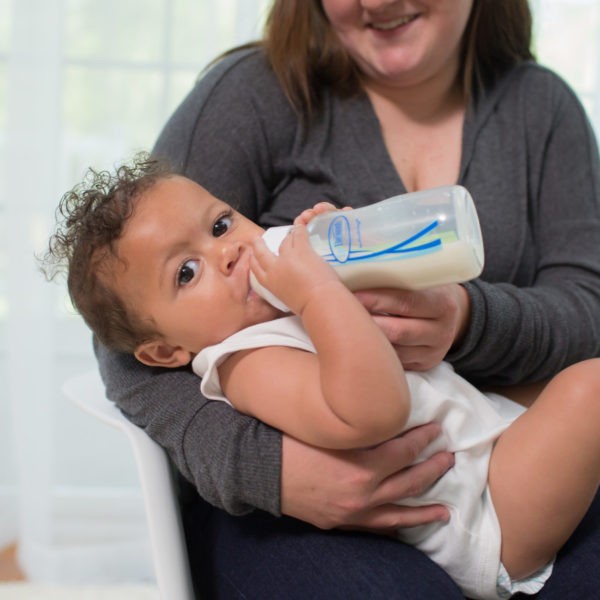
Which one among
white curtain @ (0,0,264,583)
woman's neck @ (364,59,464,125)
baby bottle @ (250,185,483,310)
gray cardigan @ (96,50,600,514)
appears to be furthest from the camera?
white curtain @ (0,0,264,583)

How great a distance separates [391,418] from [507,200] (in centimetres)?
61

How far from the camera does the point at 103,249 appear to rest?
109cm

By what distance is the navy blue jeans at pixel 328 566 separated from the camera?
98 centimetres

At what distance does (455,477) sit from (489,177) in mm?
557

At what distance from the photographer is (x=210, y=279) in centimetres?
107

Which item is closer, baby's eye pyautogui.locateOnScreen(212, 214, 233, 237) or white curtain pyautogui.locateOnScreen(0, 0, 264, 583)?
baby's eye pyautogui.locateOnScreen(212, 214, 233, 237)

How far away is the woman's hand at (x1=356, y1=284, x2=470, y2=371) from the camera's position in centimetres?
97

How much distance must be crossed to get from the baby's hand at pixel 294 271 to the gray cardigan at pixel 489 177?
9.9 inches

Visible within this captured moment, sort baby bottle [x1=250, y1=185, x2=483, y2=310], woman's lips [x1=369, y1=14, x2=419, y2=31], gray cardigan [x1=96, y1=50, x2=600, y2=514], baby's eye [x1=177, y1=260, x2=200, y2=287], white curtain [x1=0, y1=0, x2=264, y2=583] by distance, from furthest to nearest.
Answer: white curtain [x1=0, y1=0, x2=264, y2=583]
woman's lips [x1=369, y1=14, x2=419, y2=31]
gray cardigan [x1=96, y1=50, x2=600, y2=514]
baby's eye [x1=177, y1=260, x2=200, y2=287]
baby bottle [x1=250, y1=185, x2=483, y2=310]

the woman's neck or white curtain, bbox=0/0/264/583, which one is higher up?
the woman's neck

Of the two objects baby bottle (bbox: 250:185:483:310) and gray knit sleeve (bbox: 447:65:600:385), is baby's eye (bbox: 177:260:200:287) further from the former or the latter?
gray knit sleeve (bbox: 447:65:600:385)

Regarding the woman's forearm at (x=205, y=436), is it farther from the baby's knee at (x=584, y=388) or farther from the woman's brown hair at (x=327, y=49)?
the woman's brown hair at (x=327, y=49)

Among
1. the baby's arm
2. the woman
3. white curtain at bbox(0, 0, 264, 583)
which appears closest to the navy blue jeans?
the woman

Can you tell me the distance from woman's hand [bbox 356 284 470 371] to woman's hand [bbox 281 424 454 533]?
94mm
